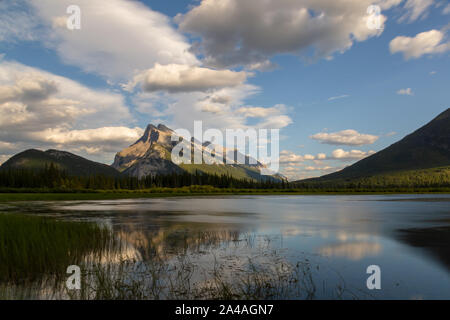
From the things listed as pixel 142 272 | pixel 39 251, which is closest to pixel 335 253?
pixel 142 272

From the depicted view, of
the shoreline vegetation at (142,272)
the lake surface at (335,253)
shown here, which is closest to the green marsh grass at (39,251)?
the shoreline vegetation at (142,272)

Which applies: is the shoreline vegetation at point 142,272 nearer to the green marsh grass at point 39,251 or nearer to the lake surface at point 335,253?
the green marsh grass at point 39,251

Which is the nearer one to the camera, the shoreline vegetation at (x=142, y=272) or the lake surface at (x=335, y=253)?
the shoreline vegetation at (x=142, y=272)

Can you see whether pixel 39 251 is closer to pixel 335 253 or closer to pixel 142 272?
pixel 142 272

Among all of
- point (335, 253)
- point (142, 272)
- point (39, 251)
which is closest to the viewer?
point (142, 272)

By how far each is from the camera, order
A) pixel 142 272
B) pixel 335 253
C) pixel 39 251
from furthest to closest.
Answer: pixel 335 253 < pixel 39 251 < pixel 142 272

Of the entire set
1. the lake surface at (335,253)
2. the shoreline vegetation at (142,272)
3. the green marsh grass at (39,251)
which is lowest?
the lake surface at (335,253)

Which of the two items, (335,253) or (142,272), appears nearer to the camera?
(142,272)

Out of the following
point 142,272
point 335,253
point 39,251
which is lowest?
point 335,253

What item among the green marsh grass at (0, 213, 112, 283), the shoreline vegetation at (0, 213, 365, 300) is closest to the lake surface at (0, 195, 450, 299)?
the shoreline vegetation at (0, 213, 365, 300)

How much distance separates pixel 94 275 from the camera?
1590cm
